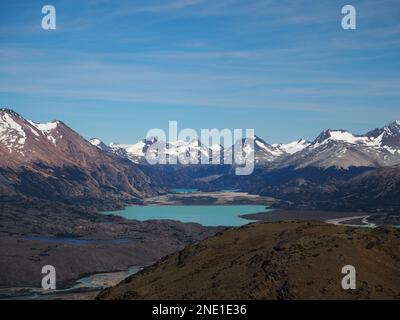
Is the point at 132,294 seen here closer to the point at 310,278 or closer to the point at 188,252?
the point at 188,252

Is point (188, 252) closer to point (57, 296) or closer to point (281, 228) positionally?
point (281, 228)

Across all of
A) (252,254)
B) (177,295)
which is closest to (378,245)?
(252,254)

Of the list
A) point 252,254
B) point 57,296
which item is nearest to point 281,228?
point 252,254

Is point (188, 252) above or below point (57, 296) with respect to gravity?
above

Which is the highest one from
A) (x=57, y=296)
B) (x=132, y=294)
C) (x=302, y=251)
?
(x=302, y=251)
